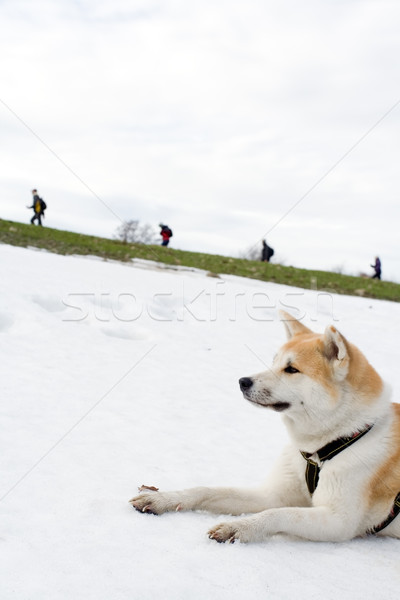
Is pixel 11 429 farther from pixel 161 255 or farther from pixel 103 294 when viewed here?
pixel 161 255

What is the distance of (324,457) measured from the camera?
10.7 ft

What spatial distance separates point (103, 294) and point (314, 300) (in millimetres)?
6093

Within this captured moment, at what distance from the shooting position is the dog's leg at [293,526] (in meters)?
2.82

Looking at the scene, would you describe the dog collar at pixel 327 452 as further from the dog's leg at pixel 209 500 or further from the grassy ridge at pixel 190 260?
the grassy ridge at pixel 190 260

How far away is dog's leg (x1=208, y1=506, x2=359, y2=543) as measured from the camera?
9.27 ft

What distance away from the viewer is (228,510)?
3240mm

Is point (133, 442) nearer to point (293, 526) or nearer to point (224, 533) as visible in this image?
point (224, 533)

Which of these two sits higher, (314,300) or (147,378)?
(314,300)

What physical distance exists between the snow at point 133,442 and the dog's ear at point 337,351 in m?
1.09

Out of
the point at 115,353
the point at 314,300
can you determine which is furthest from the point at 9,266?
the point at 314,300

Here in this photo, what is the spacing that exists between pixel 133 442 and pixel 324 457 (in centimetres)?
184

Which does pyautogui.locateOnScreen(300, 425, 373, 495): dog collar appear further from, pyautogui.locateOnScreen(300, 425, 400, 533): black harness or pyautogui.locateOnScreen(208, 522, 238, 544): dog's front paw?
pyautogui.locateOnScreen(208, 522, 238, 544): dog's front paw

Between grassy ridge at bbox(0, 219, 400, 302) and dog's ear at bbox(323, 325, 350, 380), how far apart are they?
12.9 m

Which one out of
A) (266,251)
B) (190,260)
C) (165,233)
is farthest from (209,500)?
(266,251)
